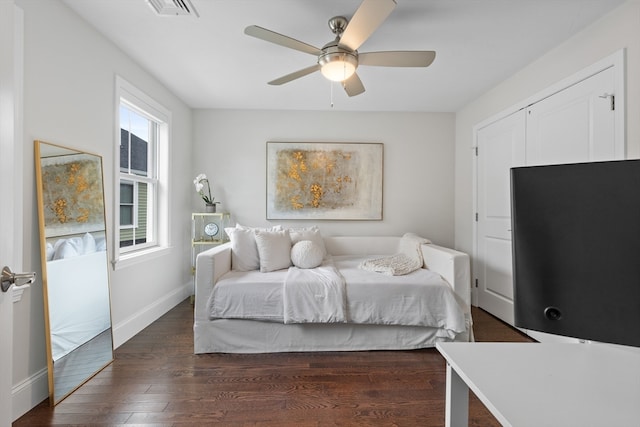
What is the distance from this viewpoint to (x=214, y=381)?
2.00 m

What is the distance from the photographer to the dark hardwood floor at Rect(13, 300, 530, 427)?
1.64 meters

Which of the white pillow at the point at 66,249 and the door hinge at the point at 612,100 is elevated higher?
the door hinge at the point at 612,100

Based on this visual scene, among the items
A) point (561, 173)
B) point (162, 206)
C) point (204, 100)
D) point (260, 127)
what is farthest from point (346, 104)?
point (561, 173)

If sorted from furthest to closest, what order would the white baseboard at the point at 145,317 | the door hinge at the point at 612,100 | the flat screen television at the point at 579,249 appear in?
1. the white baseboard at the point at 145,317
2. the door hinge at the point at 612,100
3. the flat screen television at the point at 579,249

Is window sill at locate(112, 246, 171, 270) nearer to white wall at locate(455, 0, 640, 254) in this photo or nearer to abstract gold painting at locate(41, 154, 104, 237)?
abstract gold painting at locate(41, 154, 104, 237)

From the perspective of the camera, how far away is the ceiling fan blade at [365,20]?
152 cm

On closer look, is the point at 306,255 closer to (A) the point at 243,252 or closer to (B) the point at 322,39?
(A) the point at 243,252

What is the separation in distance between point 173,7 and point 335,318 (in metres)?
2.33

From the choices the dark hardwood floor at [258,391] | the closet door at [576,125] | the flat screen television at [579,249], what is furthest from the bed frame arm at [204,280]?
the closet door at [576,125]

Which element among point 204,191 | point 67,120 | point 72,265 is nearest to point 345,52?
point 67,120

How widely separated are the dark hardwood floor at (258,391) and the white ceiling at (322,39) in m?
2.35

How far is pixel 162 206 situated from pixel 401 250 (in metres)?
2.66

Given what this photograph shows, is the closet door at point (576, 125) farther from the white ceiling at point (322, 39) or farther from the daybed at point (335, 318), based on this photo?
the daybed at point (335, 318)

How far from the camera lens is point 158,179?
10.9 feet
